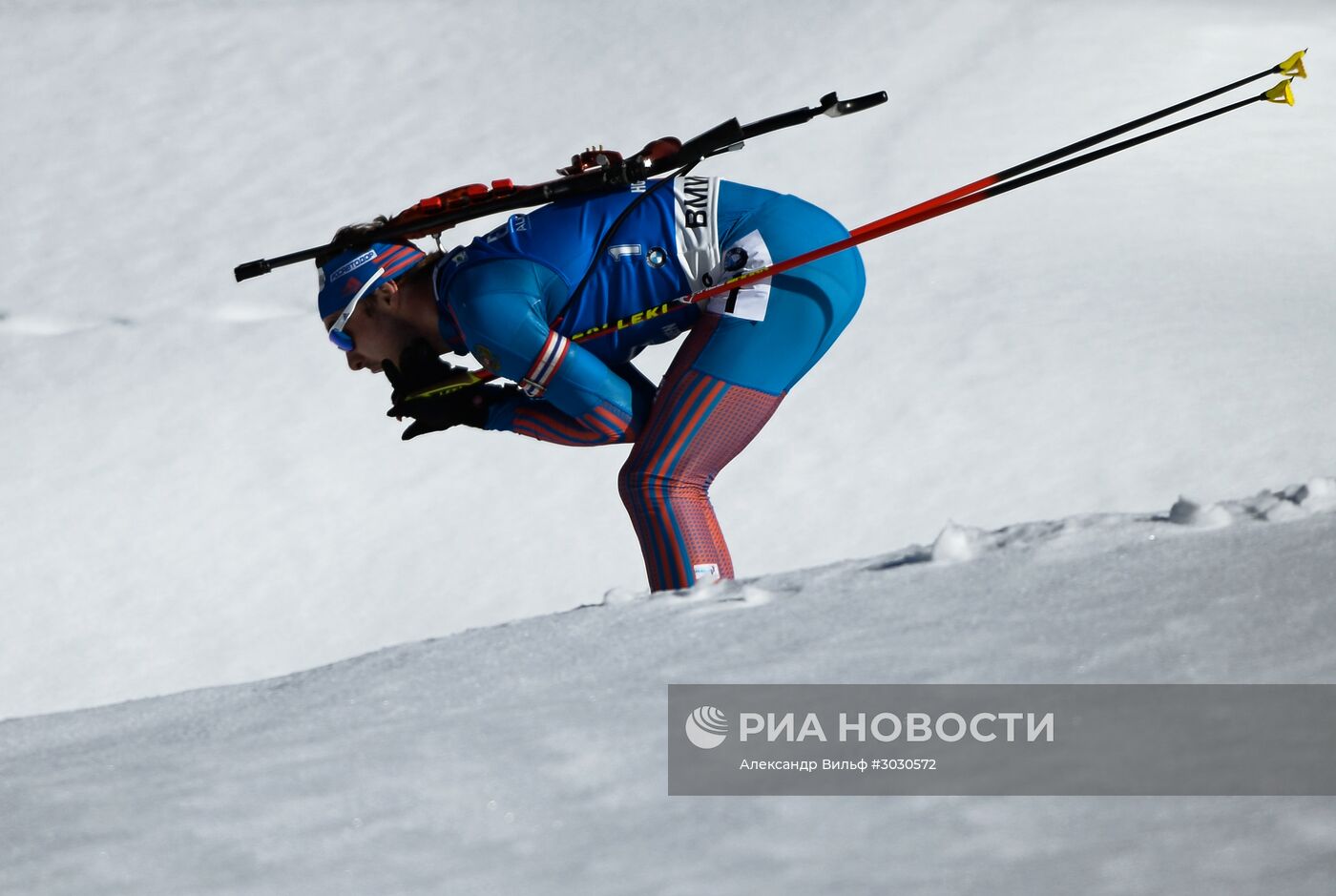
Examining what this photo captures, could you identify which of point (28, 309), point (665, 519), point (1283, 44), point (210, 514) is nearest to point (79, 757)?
point (665, 519)

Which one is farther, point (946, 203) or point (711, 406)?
Result: point (946, 203)

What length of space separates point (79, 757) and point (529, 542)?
267cm

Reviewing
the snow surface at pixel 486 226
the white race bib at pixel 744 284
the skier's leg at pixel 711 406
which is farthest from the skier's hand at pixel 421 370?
the snow surface at pixel 486 226

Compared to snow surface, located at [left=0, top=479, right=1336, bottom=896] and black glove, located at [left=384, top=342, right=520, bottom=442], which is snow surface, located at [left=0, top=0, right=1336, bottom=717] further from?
snow surface, located at [left=0, top=479, right=1336, bottom=896]

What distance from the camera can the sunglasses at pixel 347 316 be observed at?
288 cm

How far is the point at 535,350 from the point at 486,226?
13.5ft

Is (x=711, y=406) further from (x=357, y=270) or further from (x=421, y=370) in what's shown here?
(x=357, y=270)

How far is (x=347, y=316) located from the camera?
2.90 m

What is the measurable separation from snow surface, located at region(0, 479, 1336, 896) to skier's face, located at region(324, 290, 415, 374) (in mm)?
631

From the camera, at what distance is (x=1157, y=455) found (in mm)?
4562

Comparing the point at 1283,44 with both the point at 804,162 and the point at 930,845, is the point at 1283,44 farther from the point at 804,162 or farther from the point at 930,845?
the point at 930,845

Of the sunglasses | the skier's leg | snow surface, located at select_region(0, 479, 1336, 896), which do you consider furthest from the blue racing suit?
snow surface, located at select_region(0, 479, 1336, 896)

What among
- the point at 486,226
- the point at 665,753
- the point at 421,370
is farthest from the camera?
the point at 486,226

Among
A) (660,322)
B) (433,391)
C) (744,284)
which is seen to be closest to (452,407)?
(433,391)
